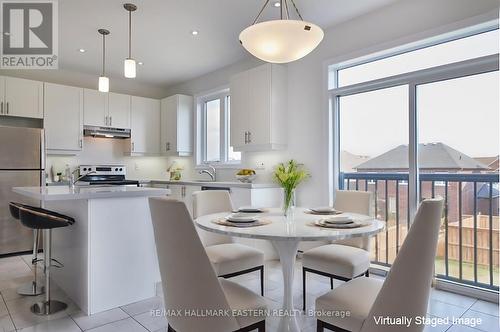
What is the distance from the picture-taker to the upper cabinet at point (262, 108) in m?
3.84

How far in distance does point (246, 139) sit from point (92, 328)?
2.63 metres

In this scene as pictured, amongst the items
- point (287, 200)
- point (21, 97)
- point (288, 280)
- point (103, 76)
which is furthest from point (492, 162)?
point (21, 97)

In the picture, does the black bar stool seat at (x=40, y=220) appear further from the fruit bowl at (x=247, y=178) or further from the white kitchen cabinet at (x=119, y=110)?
the white kitchen cabinet at (x=119, y=110)

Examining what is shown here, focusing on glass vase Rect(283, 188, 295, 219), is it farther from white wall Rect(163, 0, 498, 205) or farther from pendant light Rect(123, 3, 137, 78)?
pendant light Rect(123, 3, 137, 78)

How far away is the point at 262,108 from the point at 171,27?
137cm

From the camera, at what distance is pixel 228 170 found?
15.9 feet

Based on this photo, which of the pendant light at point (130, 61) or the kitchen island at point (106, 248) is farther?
the pendant light at point (130, 61)

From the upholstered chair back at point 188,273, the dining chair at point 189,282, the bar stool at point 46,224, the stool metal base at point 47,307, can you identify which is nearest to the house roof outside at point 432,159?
the dining chair at point 189,282

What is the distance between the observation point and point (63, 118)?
15.4ft

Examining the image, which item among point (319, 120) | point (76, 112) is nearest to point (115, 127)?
point (76, 112)

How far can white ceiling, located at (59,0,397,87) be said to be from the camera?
3059 mm

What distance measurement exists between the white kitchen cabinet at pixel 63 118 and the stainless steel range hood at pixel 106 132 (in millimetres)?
109

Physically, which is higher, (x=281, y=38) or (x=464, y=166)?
(x=281, y=38)

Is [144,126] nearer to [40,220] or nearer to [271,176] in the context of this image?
[271,176]
